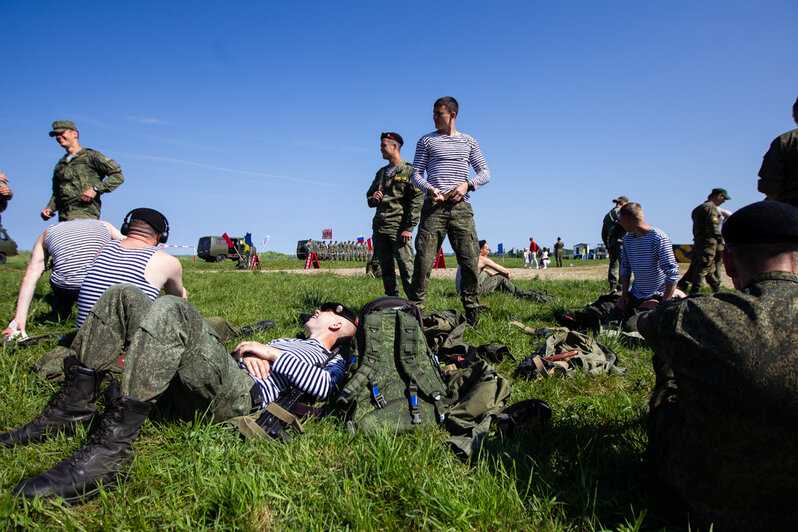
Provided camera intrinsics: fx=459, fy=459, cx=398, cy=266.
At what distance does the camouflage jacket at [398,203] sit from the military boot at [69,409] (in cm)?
458

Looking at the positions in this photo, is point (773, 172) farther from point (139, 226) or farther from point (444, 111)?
point (139, 226)

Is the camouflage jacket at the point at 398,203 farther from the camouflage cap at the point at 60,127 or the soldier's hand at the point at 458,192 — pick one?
the camouflage cap at the point at 60,127

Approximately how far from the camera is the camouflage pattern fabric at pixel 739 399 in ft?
5.15

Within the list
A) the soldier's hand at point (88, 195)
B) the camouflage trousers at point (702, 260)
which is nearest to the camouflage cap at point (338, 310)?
the soldier's hand at point (88, 195)

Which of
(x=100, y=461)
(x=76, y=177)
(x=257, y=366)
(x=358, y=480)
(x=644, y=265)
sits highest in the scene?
(x=76, y=177)

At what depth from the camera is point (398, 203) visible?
6.85 m

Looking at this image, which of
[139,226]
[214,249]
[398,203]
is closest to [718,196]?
[398,203]

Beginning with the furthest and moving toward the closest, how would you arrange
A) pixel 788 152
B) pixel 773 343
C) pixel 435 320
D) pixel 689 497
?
1. pixel 435 320
2. pixel 788 152
3. pixel 689 497
4. pixel 773 343

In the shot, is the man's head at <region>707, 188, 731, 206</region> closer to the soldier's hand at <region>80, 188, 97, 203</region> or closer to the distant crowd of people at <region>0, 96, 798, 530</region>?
the distant crowd of people at <region>0, 96, 798, 530</region>

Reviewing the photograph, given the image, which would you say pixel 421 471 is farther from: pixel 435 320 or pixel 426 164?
pixel 426 164

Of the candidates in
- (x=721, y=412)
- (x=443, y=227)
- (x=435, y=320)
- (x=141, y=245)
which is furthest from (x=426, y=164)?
(x=721, y=412)

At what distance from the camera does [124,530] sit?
1858 millimetres

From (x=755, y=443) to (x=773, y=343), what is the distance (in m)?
0.38

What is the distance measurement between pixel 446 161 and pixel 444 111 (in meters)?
0.60
